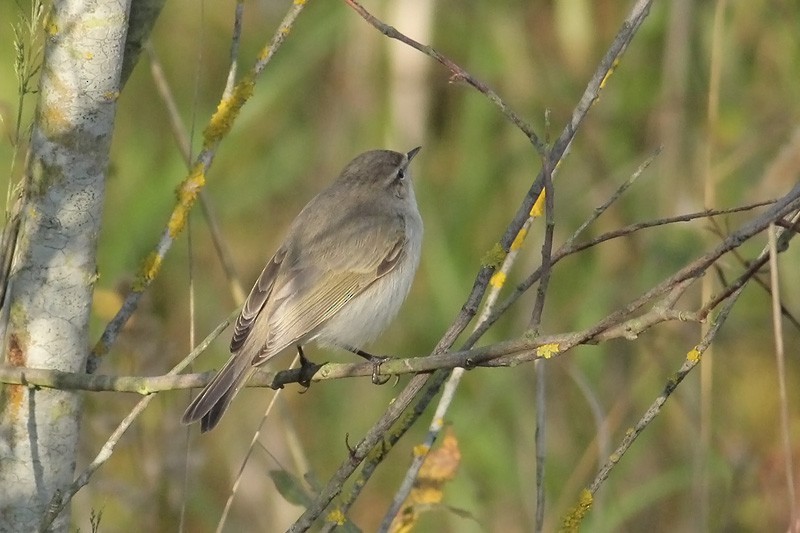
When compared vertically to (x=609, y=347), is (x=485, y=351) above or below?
below

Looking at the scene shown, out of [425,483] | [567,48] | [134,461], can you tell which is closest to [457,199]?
[567,48]

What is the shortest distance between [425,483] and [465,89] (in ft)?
12.5

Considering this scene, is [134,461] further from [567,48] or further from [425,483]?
[567,48]

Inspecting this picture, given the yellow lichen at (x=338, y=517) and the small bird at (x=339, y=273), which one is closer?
the yellow lichen at (x=338, y=517)

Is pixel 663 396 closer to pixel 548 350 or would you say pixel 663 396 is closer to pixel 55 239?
pixel 548 350

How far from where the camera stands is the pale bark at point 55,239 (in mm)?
2566

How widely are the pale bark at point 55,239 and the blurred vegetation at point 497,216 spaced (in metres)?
1.63

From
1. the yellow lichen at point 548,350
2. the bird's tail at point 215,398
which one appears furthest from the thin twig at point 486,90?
the bird's tail at point 215,398

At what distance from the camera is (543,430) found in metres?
2.91

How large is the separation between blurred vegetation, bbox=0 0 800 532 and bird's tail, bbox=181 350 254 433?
1.13 metres

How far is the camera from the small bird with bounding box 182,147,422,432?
369 cm

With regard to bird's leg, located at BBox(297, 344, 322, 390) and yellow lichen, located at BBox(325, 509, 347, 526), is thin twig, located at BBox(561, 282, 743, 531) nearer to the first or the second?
yellow lichen, located at BBox(325, 509, 347, 526)

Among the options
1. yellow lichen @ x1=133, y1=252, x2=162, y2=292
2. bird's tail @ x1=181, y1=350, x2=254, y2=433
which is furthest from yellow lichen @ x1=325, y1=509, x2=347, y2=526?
yellow lichen @ x1=133, y1=252, x2=162, y2=292

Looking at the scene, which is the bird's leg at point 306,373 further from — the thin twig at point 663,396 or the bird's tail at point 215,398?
the thin twig at point 663,396
